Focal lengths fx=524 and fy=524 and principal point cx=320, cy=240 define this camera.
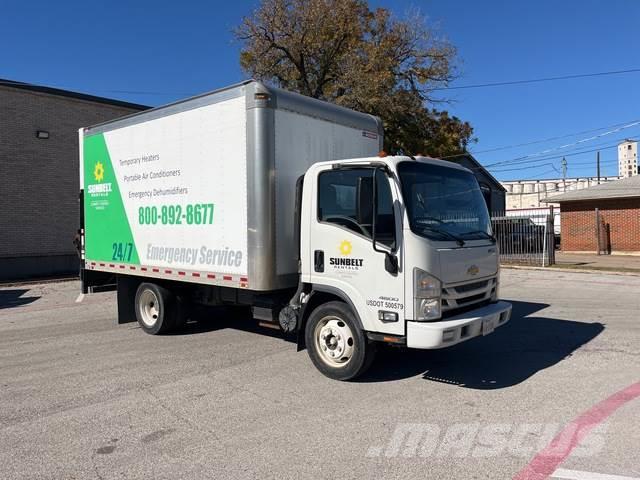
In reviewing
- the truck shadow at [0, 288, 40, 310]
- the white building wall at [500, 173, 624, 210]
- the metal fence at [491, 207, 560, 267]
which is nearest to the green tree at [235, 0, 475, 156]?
the metal fence at [491, 207, 560, 267]

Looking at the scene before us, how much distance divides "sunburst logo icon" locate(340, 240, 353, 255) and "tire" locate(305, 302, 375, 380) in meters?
0.58

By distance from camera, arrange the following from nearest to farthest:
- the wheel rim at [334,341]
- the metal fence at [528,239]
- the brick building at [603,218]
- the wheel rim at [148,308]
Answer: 1. the wheel rim at [334,341]
2. the wheel rim at [148,308]
3. the metal fence at [528,239]
4. the brick building at [603,218]

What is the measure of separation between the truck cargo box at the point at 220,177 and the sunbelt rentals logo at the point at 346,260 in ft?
2.79

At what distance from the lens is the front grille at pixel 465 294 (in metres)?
5.34

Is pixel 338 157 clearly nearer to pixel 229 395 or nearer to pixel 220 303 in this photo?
pixel 220 303

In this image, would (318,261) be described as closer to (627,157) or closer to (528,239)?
(528,239)

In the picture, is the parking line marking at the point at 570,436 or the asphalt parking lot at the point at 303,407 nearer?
the parking line marking at the point at 570,436

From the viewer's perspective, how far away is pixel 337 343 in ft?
19.1

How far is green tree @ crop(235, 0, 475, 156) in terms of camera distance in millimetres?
21672

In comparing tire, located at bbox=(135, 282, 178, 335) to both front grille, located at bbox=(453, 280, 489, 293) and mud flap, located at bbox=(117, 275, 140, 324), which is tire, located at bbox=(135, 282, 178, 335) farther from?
front grille, located at bbox=(453, 280, 489, 293)

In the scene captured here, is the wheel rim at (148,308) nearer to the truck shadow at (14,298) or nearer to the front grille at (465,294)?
the front grille at (465,294)

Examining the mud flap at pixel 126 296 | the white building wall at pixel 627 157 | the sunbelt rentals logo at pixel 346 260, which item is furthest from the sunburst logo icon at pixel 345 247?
the white building wall at pixel 627 157

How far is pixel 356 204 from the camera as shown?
17.7 feet

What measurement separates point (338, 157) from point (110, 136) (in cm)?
415
